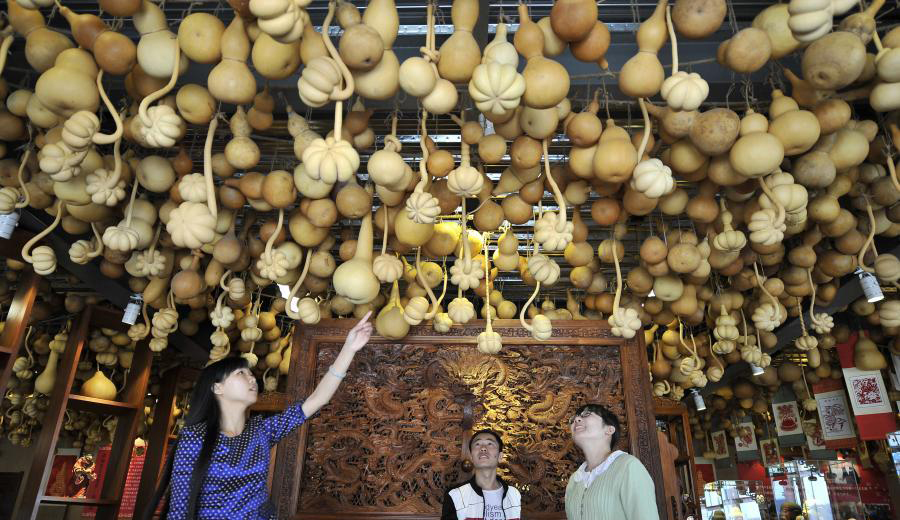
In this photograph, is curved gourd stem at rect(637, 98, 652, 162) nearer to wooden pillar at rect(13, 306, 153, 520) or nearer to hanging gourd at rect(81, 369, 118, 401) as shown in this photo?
wooden pillar at rect(13, 306, 153, 520)

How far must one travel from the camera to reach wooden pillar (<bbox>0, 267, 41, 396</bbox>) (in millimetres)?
3424

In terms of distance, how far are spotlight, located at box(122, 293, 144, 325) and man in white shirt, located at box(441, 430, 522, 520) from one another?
2247mm

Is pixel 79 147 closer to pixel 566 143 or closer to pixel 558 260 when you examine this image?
pixel 566 143

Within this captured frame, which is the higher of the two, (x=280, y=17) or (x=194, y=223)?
(x=280, y=17)

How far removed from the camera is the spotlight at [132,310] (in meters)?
3.78

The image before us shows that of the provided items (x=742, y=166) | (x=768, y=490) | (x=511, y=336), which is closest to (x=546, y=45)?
(x=742, y=166)

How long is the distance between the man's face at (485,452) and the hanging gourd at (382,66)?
6.37ft

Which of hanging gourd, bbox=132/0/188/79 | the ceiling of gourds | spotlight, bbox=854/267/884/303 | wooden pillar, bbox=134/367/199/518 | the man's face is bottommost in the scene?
the man's face

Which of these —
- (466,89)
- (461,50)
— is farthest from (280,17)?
(466,89)

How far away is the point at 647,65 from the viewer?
73.7 inches

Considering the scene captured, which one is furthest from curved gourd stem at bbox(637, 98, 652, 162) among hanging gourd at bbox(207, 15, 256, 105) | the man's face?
the man's face

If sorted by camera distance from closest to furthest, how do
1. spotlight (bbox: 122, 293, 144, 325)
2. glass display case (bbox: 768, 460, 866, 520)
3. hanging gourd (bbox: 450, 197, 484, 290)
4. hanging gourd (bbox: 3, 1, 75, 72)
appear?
1. hanging gourd (bbox: 3, 1, 75, 72)
2. hanging gourd (bbox: 450, 197, 484, 290)
3. spotlight (bbox: 122, 293, 144, 325)
4. glass display case (bbox: 768, 460, 866, 520)

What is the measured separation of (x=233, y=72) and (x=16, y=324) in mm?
2703

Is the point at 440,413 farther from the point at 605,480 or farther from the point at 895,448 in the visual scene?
the point at 895,448
